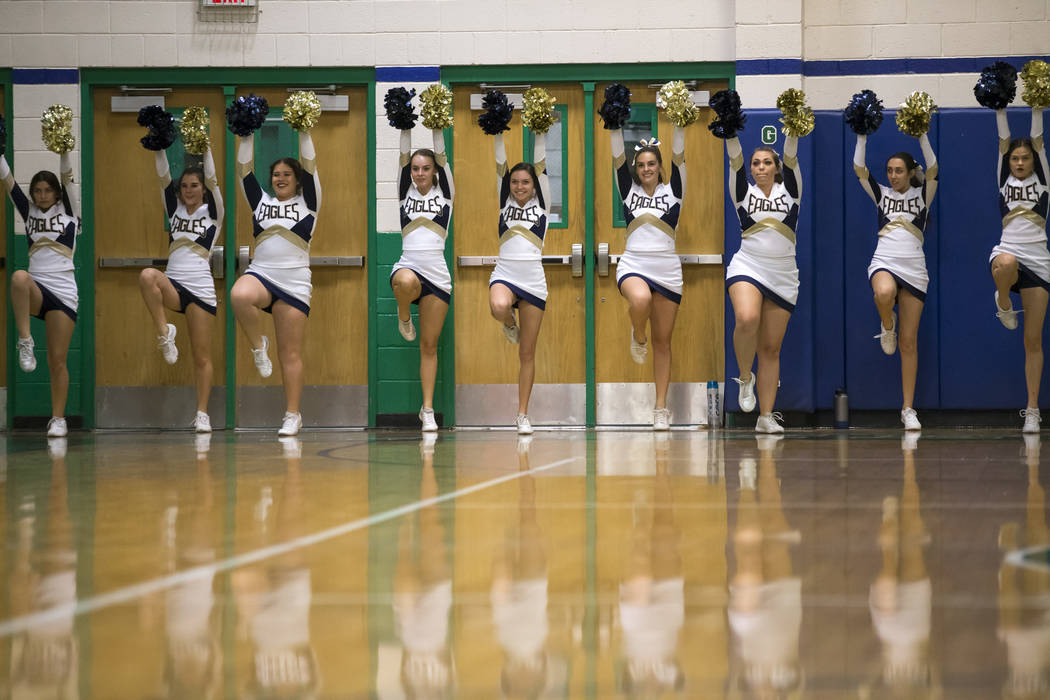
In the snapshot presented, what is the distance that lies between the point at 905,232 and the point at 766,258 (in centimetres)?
106

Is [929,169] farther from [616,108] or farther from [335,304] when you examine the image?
[335,304]

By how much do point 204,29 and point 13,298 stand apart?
255 cm

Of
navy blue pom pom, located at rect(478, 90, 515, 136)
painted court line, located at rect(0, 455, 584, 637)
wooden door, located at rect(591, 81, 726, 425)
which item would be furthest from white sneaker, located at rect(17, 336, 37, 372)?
painted court line, located at rect(0, 455, 584, 637)

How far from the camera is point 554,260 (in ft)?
31.3

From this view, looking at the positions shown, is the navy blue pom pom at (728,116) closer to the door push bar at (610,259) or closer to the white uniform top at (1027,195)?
the door push bar at (610,259)

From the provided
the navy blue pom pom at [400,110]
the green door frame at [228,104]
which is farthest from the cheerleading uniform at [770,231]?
the green door frame at [228,104]

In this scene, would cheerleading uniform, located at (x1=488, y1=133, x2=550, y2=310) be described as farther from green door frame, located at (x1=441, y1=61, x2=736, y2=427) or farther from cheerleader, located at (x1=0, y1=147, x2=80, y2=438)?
cheerleader, located at (x1=0, y1=147, x2=80, y2=438)

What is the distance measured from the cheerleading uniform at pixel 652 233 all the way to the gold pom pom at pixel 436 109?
43.2 inches

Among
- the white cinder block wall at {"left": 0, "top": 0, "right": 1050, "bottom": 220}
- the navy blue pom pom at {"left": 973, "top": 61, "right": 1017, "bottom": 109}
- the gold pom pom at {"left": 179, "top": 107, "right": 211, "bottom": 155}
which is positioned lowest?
the gold pom pom at {"left": 179, "top": 107, "right": 211, "bottom": 155}

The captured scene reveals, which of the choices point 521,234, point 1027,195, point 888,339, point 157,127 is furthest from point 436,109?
point 1027,195

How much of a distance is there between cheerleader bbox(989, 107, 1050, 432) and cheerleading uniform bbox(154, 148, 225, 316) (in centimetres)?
514

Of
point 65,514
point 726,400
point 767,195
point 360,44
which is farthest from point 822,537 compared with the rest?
point 360,44

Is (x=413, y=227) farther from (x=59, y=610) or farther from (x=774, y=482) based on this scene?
(x=59, y=610)

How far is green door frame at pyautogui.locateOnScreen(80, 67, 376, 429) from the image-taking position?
9570 mm
